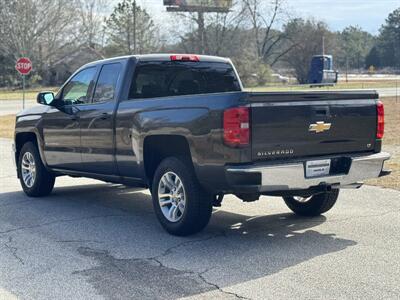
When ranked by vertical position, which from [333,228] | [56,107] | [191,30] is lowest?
[333,228]

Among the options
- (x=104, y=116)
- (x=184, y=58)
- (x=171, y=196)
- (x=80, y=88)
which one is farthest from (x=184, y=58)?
(x=171, y=196)

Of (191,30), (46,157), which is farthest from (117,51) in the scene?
(46,157)

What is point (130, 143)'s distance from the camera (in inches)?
283

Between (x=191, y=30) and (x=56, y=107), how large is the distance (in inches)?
2573

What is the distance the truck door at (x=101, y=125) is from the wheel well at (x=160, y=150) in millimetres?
648

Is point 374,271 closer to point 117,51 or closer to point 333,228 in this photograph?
point 333,228

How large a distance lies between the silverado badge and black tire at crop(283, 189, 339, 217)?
52.0 inches

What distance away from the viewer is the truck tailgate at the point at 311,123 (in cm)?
586

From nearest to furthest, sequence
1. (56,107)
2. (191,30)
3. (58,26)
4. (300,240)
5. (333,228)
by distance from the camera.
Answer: (300,240) → (333,228) → (56,107) → (191,30) → (58,26)

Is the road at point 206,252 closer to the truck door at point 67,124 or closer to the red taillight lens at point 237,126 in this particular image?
the truck door at point 67,124

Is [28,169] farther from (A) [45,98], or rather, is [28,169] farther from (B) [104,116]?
(B) [104,116]

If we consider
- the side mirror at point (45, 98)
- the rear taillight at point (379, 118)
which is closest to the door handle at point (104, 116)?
the side mirror at point (45, 98)

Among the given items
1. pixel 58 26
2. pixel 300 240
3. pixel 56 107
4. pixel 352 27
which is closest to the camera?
pixel 300 240

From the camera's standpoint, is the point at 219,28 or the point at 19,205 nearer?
the point at 19,205
